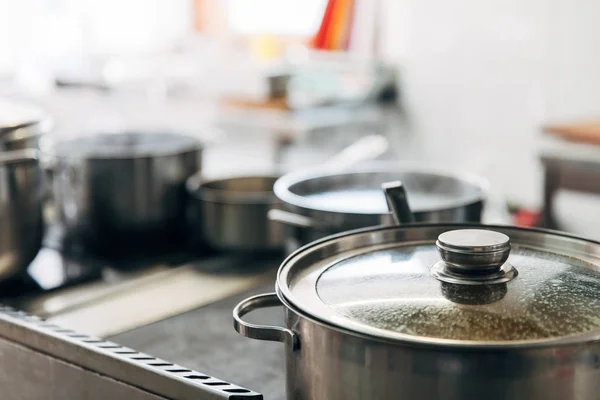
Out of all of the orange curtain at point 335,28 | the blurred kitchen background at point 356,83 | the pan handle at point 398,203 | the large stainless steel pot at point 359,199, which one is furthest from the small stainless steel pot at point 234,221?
the orange curtain at point 335,28

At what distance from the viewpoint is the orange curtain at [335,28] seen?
4.04 metres

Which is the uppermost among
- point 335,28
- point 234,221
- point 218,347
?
point 335,28

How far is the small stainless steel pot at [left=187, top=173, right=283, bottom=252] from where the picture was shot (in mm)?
1446

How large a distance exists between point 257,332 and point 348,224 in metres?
0.41

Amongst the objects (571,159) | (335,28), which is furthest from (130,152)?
(335,28)

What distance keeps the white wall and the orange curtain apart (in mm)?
206

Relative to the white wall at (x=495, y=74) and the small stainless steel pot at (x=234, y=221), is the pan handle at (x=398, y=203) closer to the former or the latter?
the small stainless steel pot at (x=234, y=221)

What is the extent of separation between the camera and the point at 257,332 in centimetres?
75

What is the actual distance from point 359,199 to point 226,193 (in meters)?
0.38

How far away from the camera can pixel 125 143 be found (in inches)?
68.1

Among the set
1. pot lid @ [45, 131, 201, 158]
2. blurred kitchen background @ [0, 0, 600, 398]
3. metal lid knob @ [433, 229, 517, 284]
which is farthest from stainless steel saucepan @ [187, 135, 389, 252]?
blurred kitchen background @ [0, 0, 600, 398]

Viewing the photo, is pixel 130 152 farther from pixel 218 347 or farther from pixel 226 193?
pixel 218 347

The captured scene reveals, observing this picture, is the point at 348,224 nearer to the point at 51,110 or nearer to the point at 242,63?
the point at 242,63

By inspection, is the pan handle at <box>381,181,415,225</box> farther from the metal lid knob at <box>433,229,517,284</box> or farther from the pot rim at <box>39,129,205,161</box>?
the pot rim at <box>39,129,205,161</box>
